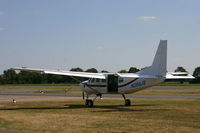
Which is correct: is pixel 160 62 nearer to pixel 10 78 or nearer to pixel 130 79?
pixel 130 79

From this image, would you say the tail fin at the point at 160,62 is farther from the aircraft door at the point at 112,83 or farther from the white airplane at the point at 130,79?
the aircraft door at the point at 112,83

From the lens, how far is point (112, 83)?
1124 inches

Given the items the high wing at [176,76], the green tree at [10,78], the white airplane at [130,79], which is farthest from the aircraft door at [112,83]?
the green tree at [10,78]

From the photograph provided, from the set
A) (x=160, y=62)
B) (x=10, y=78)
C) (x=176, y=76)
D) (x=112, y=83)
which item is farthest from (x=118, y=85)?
(x=10, y=78)

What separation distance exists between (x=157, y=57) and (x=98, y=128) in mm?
13281

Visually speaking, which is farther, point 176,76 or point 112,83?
point 176,76

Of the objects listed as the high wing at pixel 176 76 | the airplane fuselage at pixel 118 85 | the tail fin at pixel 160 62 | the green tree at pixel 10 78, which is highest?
the tail fin at pixel 160 62

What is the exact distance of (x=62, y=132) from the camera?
552 inches

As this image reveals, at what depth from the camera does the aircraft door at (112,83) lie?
28359mm

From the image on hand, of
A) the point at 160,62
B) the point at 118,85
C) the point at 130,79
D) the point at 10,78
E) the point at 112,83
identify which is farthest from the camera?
the point at 10,78

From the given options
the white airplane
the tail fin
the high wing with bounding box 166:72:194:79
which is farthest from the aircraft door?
the high wing with bounding box 166:72:194:79

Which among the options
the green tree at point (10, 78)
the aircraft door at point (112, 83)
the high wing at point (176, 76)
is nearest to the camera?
the aircraft door at point (112, 83)

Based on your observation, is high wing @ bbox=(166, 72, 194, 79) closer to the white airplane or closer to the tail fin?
the white airplane

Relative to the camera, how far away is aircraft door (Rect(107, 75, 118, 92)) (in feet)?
93.0
